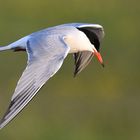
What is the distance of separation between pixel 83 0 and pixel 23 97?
953 centimetres

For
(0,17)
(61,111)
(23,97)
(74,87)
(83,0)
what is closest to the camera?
(23,97)

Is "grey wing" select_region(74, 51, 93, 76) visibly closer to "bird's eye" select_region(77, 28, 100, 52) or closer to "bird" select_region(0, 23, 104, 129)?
"bird" select_region(0, 23, 104, 129)

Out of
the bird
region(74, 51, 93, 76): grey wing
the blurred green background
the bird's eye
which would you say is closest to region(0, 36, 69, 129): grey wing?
the bird

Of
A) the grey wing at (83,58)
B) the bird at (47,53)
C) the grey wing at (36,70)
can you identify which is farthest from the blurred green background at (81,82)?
the grey wing at (36,70)

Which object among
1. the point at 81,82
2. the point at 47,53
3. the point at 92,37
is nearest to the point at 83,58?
the point at 92,37

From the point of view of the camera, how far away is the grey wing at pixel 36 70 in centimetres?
730

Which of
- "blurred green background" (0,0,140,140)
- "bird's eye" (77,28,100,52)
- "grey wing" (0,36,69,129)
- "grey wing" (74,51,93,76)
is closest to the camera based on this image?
"grey wing" (0,36,69,129)

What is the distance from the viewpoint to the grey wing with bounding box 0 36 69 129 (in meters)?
7.30

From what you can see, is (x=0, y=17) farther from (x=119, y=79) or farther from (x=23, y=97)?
(x=23, y=97)

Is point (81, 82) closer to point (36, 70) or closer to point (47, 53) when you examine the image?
point (47, 53)

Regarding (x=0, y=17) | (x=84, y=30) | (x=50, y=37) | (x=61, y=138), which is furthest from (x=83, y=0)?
(x=50, y=37)

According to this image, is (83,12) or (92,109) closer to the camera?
(92,109)

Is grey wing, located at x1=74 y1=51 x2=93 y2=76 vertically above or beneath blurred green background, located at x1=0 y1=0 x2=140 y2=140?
above

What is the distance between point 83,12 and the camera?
16312 millimetres
